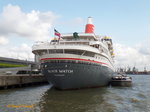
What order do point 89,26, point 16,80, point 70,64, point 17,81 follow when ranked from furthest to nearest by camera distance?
point 89,26 < point 17,81 < point 16,80 < point 70,64

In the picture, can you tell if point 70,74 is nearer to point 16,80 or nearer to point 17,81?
point 16,80

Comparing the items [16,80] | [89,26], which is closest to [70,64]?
[16,80]

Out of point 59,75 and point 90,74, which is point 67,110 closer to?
point 59,75

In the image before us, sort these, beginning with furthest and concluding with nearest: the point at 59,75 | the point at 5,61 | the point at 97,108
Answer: the point at 5,61
the point at 59,75
the point at 97,108

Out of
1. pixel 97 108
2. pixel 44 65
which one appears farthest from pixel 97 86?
pixel 97 108

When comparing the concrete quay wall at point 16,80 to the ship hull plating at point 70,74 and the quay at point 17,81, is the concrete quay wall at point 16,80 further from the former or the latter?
the ship hull plating at point 70,74

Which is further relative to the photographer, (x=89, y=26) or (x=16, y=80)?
(x=89, y=26)

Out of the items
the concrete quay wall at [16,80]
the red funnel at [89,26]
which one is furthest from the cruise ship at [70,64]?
the red funnel at [89,26]

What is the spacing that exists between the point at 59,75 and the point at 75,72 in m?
2.50

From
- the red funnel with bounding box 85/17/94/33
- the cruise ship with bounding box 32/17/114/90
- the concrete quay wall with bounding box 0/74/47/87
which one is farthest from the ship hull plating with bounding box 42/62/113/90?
the red funnel with bounding box 85/17/94/33

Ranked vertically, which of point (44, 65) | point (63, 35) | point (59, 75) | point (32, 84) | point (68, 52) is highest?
point (63, 35)

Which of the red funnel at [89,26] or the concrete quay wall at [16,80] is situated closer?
the concrete quay wall at [16,80]

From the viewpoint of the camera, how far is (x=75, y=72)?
23.2 m

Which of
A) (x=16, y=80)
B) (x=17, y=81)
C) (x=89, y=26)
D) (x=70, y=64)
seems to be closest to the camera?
(x=70, y=64)
